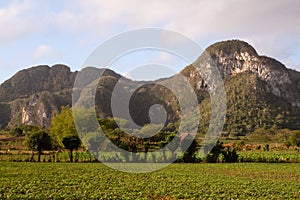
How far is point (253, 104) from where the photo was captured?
12431cm

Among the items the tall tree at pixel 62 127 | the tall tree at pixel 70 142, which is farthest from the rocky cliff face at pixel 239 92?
the tall tree at pixel 70 142

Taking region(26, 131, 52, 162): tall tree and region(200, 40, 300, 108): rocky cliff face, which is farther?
region(200, 40, 300, 108): rocky cliff face

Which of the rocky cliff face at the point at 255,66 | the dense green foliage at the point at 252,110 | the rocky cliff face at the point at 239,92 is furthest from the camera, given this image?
the rocky cliff face at the point at 255,66

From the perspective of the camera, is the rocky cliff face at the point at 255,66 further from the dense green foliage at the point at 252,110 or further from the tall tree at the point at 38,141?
the tall tree at the point at 38,141

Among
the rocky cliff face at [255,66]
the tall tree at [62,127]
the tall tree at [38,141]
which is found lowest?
the tall tree at [38,141]

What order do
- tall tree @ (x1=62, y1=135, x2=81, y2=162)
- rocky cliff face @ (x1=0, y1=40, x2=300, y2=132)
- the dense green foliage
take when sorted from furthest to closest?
rocky cliff face @ (x1=0, y1=40, x2=300, y2=132) < the dense green foliage < tall tree @ (x1=62, y1=135, x2=81, y2=162)

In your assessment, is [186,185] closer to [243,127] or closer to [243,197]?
[243,197]

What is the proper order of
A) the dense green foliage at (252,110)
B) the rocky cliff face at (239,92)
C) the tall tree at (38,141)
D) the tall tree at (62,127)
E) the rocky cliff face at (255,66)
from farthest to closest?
the rocky cliff face at (255,66)
the rocky cliff face at (239,92)
the dense green foliage at (252,110)
the tall tree at (62,127)
the tall tree at (38,141)

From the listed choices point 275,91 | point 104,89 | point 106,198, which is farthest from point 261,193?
point 275,91

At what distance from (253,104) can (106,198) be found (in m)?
113

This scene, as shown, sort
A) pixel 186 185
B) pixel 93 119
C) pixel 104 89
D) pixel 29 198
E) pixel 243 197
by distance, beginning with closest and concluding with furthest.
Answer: pixel 29 198, pixel 243 197, pixel 186 185, pixel 93 119, pixel 104 89

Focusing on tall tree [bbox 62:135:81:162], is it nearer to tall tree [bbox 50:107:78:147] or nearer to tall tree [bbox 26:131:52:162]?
tall tree [bbox 26:131:52:162]

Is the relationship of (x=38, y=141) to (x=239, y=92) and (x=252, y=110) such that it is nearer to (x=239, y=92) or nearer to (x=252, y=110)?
(x=252, y=110)

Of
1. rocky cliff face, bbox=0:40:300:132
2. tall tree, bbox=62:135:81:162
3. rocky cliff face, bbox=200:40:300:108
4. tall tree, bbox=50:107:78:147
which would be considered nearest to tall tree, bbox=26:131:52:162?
tall tree, bbox=62:135:81:162
